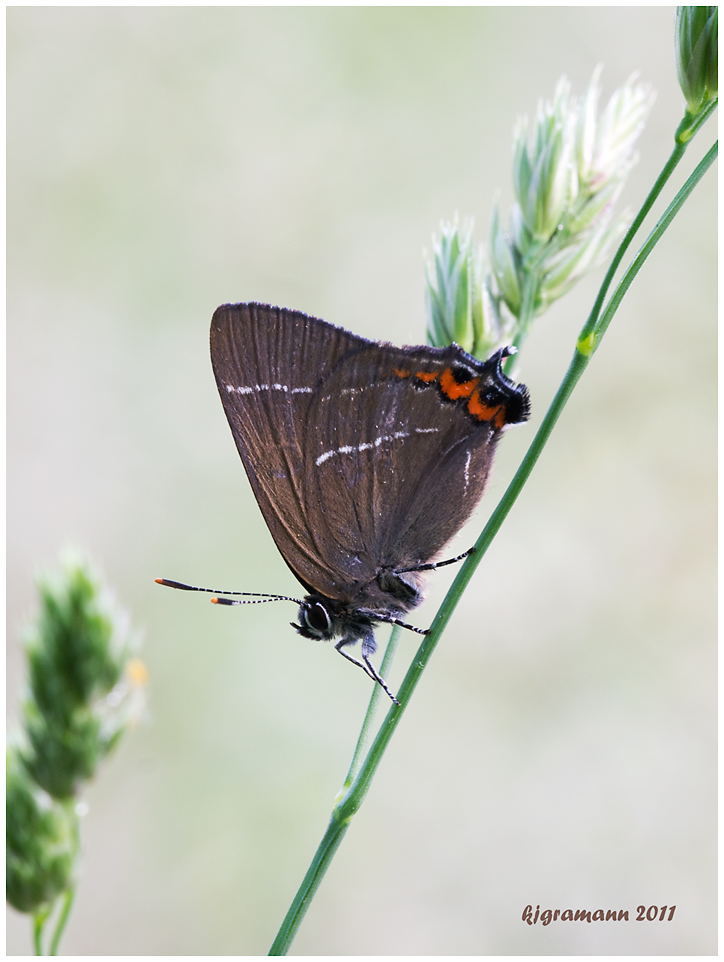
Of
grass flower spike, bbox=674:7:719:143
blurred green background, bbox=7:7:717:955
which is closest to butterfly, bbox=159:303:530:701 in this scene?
grass flower spike, bbox=674:7:719:143

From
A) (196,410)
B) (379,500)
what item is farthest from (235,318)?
(196,410)

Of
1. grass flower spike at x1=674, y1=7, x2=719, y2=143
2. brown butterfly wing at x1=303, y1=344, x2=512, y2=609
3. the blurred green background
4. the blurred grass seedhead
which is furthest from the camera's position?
the blurred green background

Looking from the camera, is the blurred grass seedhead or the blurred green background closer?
the blurred grass seedhead

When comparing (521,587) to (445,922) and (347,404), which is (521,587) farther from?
(347,404)

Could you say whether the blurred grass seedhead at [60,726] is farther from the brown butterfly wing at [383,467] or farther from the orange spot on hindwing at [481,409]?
the orange spot on hindwing at [481,409]

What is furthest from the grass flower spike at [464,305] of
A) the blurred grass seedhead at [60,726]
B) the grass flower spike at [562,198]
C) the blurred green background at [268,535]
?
the blurred green background at [268,535]

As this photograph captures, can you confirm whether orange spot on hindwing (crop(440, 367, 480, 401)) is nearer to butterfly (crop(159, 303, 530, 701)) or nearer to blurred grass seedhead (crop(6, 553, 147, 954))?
butterfly (crop(159, 303, 530, 701))

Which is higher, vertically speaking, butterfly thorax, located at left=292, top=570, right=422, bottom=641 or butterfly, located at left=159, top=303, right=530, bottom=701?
butterfly, located at left=159, top=303, right=530, bottom=701
